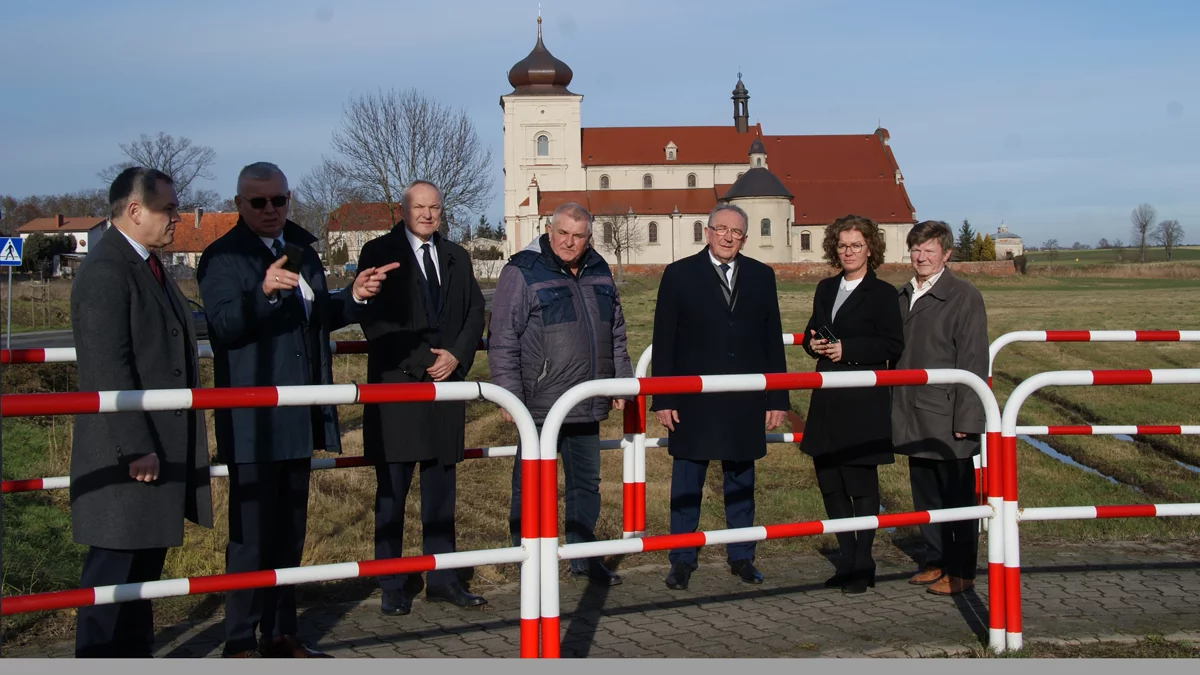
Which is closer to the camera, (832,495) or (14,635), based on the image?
(14,635)

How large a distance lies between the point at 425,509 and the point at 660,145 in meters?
107

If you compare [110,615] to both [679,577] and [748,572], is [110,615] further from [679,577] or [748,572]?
[748,572]

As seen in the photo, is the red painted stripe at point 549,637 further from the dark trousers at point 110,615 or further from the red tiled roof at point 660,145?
the red tiled roof at point 660,145

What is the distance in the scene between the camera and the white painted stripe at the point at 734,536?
4.27 meters

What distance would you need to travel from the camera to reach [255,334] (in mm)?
4691

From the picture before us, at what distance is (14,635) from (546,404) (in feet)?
8.62

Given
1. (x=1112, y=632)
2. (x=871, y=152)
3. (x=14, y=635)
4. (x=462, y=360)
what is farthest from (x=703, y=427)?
(x=871, y=152)

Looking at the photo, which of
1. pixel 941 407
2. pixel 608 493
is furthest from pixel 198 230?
pixel 941 407

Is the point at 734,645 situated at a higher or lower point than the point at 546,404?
lower

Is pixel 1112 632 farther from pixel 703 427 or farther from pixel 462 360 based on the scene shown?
pixel 462 360

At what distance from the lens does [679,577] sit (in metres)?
5.93

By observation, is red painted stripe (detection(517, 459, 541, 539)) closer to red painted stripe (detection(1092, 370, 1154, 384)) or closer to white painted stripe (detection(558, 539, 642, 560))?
white painted stripe (detection(558, 539, 642, 560))

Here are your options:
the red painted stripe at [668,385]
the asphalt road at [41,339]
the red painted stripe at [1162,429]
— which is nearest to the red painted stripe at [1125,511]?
the red painted stripe at [668,385]

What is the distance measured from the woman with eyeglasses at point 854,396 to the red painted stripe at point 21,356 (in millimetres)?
3658
